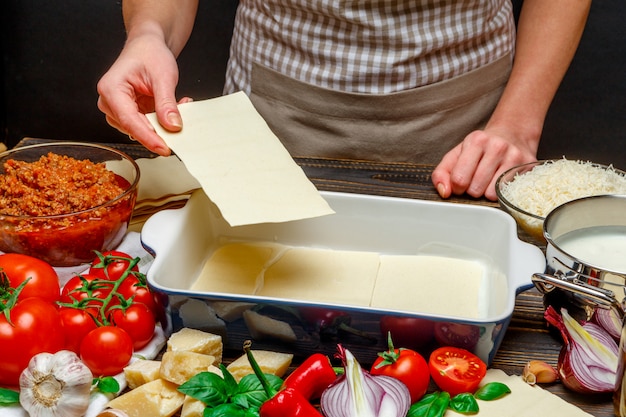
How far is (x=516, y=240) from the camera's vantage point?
3.91ft

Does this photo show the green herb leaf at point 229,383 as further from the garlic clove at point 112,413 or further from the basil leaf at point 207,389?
the garlic clove at point 112,413

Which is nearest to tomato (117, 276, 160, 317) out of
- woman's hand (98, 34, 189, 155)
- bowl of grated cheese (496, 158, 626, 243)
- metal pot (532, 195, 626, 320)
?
woman's hand (98, 34, 189, 155)

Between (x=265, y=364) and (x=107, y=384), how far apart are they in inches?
8.7

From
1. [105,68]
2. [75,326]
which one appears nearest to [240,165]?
[75,326]

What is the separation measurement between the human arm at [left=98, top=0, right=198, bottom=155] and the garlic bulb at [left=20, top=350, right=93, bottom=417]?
0.45m

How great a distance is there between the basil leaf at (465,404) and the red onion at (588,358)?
147 millimetres

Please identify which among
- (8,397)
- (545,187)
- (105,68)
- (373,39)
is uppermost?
(373,39)

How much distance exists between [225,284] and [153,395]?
0.88 feet

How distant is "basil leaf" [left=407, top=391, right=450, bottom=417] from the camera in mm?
978

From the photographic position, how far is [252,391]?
99 centimetres

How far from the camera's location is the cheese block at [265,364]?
1.05 meters

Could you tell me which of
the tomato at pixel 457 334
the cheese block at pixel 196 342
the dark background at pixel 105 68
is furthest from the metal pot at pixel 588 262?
the dark background at pixel 105 68

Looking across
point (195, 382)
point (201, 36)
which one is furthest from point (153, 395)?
point (201, 36)

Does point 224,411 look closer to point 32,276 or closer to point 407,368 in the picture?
point 407,368
